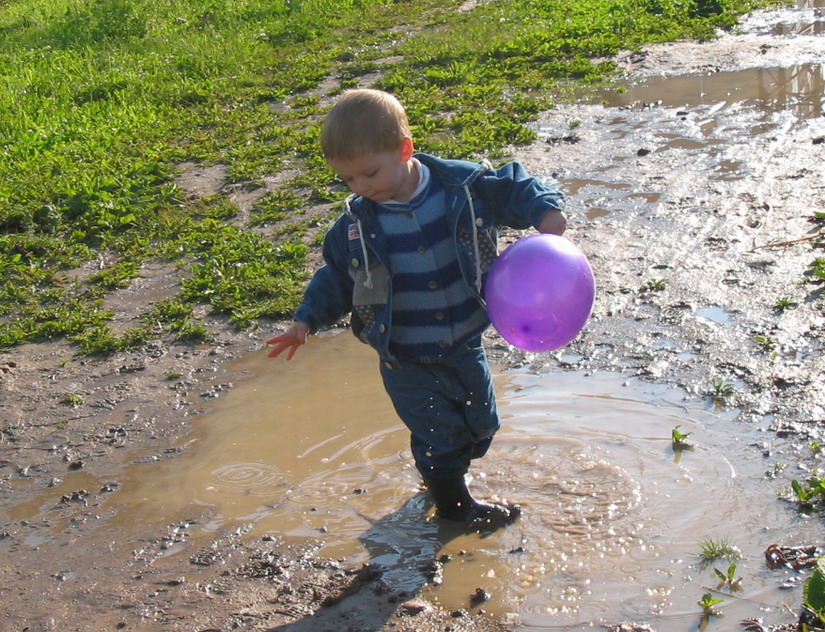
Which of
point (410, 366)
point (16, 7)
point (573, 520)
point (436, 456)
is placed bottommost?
point (573, 520)

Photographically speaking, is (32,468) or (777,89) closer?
(32,468)

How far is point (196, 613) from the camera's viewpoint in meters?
3.50

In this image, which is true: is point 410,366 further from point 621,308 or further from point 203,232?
point 203,232

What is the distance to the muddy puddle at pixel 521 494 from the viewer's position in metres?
3.44

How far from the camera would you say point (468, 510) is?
393 cm

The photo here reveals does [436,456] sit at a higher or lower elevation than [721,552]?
higher

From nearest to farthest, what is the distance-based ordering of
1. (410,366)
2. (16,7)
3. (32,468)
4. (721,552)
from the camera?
(721,552), (410,366), (32,468), (16,7)

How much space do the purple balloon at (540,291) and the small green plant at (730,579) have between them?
88 centimetres

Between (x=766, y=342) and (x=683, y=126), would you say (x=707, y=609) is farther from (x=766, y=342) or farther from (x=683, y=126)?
(x=683, y=126)

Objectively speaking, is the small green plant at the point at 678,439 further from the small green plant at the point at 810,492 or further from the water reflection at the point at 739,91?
the water reflection at the point at 739,91

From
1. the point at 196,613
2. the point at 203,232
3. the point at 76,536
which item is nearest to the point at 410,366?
the point at 196,613

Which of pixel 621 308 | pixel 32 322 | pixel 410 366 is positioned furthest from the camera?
pixel 32 322

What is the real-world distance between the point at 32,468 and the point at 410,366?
198 centimetres

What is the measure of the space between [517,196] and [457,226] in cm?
22
